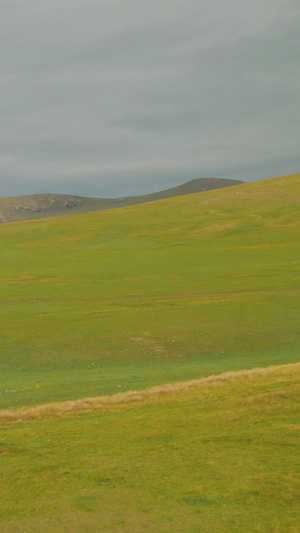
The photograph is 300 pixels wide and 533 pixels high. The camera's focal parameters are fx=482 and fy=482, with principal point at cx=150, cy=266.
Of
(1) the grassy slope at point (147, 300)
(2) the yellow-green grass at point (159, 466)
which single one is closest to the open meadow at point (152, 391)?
(2) the yellow-green grass at point (159, 466)

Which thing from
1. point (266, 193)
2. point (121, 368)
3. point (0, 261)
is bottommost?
point (121, 368)

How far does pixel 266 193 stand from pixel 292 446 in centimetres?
11036

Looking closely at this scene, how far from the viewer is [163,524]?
1246 centimetres

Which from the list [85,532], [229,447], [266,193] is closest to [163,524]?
[85,532]

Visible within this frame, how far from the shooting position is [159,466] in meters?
15.7

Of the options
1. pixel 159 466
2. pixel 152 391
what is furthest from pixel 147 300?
pixel 159 466

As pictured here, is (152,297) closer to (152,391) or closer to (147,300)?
(147,300)

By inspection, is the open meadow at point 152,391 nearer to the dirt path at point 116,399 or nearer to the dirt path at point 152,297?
the dirt path at point 116,399

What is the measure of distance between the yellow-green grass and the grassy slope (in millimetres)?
6489

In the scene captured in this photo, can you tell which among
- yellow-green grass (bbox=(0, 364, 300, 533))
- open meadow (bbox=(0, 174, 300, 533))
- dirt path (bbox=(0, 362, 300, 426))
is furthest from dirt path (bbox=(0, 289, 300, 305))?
yellow-green grass (bbox=(0, 364, 300, 533))

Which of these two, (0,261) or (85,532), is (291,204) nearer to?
(0,261)

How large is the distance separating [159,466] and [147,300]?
37.1m

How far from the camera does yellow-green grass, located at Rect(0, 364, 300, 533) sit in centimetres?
1278

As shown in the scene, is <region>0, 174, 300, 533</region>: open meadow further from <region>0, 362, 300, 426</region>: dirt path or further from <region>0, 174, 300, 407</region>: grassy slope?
<region>0, 174, 300, 407</region>: grassy slope
